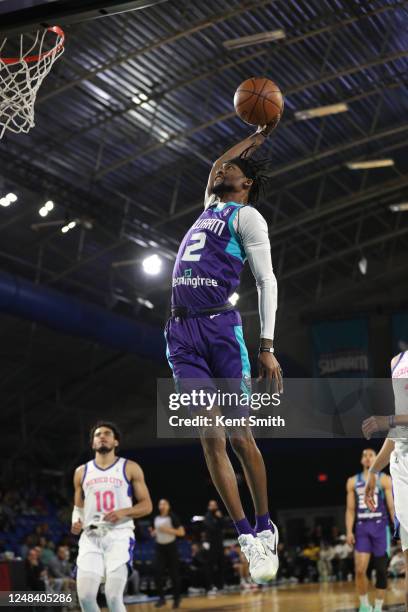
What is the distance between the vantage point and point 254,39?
16.0m

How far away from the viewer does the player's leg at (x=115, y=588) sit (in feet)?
24.2

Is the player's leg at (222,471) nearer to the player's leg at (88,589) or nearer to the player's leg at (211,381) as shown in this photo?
the player's leg at (211,381)

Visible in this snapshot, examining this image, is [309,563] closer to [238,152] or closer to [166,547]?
[166,547]

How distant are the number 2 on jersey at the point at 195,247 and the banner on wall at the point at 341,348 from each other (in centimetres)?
2002

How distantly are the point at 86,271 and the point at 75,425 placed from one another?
8242 millimetres

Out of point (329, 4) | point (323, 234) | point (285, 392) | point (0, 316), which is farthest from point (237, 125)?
point (285, 392)

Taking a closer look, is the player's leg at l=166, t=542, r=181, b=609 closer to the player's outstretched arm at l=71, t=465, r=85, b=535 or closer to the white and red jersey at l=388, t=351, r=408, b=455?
the player's outstretched arm at l=71, t=465, r=85, b=535

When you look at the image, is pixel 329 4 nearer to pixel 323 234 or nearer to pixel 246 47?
pixel 246 47

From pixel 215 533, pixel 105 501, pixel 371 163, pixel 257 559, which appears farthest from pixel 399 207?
pixel 257 559

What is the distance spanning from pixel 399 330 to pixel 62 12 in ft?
71.5

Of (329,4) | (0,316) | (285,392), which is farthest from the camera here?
(0,316)

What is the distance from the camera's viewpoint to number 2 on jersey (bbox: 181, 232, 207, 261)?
5.16m

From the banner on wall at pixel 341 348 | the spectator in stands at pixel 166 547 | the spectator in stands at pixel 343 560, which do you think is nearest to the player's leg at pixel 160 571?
the spectator in stands at pixel 166 547

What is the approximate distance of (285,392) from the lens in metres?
5.55
